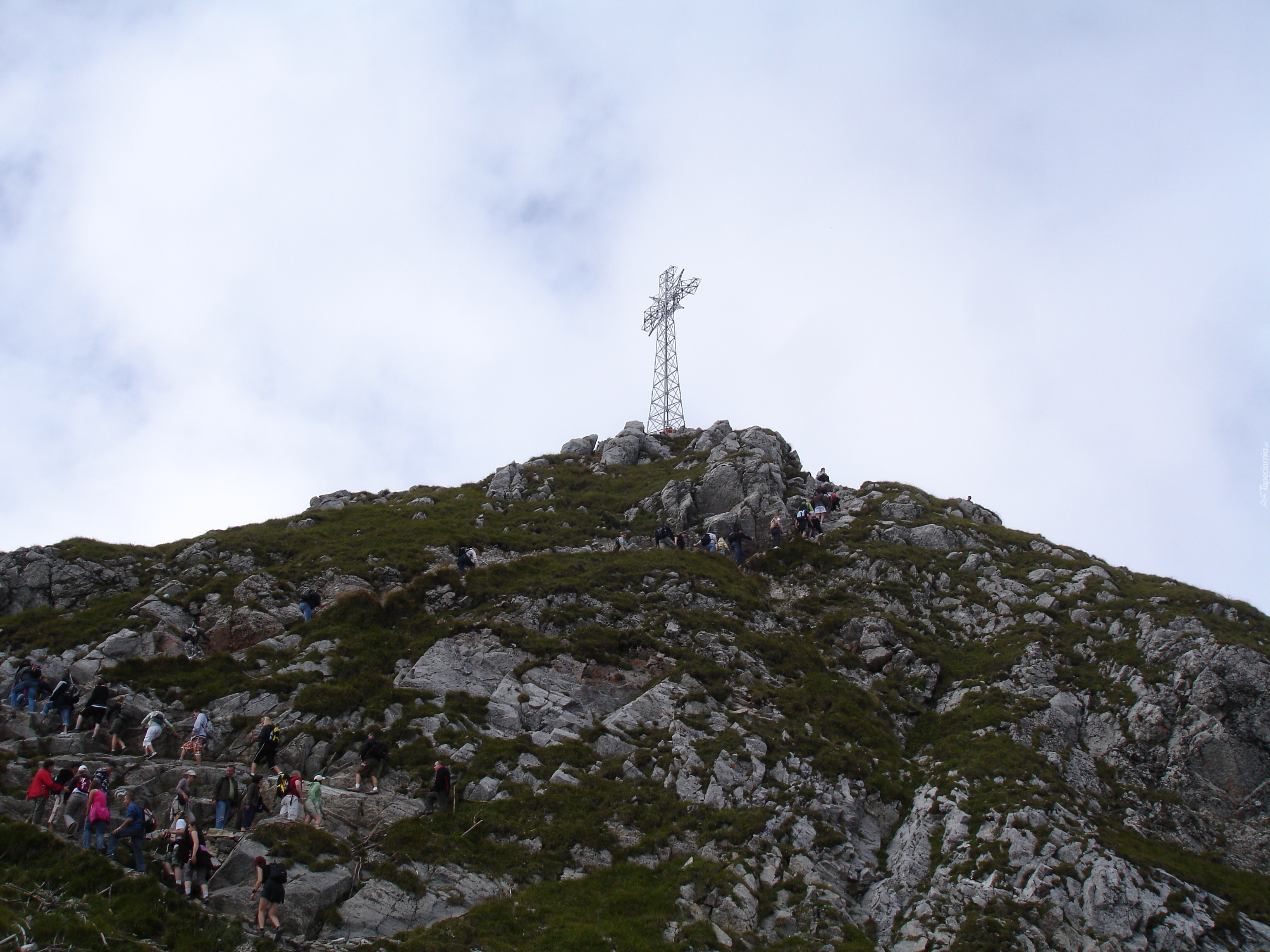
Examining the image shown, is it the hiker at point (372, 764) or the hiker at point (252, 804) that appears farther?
the hiker at point (372, 764)

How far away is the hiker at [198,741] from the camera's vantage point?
29.0 meters

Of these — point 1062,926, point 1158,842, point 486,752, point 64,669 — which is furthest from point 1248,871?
point 64,669

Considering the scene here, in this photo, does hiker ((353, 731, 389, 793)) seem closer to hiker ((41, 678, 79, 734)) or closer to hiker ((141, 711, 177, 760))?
hiker ((141, 711, 177, 760))

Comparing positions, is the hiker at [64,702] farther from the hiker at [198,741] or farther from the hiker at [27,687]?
the hiker at [198,741]

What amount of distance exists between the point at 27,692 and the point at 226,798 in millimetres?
12268

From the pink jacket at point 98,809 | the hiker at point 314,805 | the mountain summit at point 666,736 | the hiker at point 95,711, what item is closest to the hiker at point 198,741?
the mountain summit at point 666,736

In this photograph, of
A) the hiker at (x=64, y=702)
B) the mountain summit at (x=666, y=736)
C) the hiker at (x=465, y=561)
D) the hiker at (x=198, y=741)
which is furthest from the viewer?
the hiker at (x=465, y=561)

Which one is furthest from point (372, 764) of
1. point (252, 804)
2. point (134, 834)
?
point (134, 834)

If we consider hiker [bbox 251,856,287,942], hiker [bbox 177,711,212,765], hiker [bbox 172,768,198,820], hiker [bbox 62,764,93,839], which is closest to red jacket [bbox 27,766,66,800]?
hiker [bbox 62,764,93,839]

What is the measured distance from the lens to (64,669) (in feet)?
111

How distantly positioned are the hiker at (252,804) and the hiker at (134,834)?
3.00m

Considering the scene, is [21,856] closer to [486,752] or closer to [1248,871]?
[486,752]

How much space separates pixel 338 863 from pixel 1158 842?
28.8 meters

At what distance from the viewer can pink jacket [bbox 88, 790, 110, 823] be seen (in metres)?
22.8
